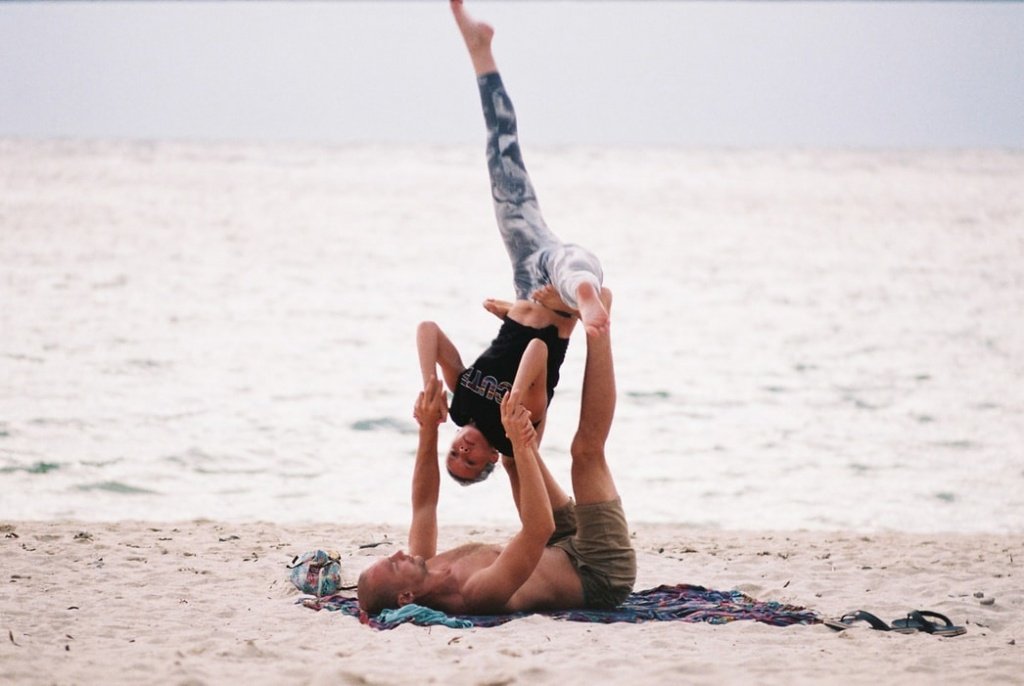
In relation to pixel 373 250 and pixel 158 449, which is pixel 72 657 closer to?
pixel 158 449

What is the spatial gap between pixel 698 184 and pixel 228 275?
49463mm

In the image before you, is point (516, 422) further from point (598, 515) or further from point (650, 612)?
point (650, 612)

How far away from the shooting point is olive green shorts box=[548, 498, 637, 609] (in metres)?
6.41

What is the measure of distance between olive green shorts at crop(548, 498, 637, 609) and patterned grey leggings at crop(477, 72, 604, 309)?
1.13m

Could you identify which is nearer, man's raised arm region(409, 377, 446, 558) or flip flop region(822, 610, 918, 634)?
flip flop region(822, 610, 918, 634)

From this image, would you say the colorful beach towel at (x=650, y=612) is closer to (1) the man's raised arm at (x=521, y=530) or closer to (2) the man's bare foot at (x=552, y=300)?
(1) the man's raised arm at (x=521, y=530)

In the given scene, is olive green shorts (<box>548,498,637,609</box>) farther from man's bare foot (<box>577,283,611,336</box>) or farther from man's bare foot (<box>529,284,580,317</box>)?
man's bare foot (<box>577,283,611,336</box>)

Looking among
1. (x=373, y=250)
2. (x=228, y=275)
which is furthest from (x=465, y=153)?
(x=228, y=275)

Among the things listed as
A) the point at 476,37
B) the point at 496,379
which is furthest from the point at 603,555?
the point at 476,37

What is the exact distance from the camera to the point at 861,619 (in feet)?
20.7

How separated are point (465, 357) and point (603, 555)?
10.9m

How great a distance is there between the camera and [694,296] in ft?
87.4

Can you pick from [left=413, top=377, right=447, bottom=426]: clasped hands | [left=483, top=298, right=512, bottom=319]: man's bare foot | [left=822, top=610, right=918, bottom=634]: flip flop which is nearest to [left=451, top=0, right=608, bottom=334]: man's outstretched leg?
[left=483, top=298, right=512, bottom=319]: man's bare foot

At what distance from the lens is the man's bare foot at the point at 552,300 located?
6.22m
